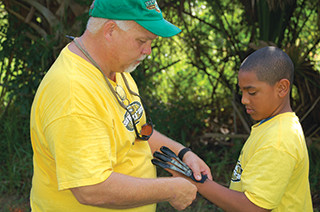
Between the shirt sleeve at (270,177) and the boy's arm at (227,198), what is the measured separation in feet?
0.12

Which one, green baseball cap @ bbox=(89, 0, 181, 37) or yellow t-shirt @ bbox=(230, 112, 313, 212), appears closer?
green baseball cap @ bbox=(89, 0, 181, 37)

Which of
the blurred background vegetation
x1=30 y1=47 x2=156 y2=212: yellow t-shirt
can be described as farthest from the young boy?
the blurred background vegetation

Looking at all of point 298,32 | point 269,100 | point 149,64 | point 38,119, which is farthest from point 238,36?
point 38,119

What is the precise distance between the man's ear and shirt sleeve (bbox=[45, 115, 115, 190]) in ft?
1.32

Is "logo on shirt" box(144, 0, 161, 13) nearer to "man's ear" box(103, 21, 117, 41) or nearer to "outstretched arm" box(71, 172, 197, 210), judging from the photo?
"man's ear" box(103, 21, 117, 41)

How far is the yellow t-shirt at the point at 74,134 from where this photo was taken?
1.41m

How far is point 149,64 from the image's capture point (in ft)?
15.2

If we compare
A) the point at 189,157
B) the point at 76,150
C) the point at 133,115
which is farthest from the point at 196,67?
the point at 76,150

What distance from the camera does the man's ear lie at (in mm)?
1619

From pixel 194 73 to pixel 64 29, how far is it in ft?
6.10

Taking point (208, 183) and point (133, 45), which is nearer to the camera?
point (133, 45)

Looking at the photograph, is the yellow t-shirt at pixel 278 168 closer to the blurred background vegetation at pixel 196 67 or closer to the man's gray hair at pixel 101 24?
the man's gray hair at pixel 101 24

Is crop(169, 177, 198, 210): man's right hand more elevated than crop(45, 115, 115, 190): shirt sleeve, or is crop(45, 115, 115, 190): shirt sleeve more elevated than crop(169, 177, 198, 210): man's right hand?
crop(45, 115, 115, 190): shirt sleeve

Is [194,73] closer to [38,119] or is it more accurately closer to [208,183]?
[208,183]
